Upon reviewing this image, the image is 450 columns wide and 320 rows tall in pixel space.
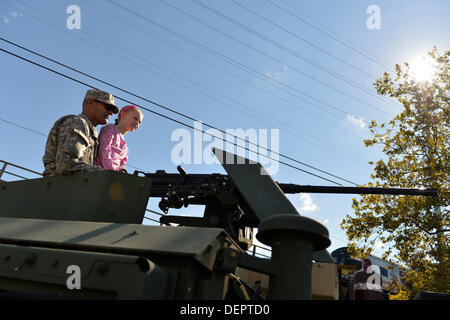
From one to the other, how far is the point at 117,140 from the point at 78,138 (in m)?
0.44

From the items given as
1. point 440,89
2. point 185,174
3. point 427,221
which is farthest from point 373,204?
point 185,174

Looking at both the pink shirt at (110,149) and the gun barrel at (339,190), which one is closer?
the pink shirt at (110,149)

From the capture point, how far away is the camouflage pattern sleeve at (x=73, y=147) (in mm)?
2893

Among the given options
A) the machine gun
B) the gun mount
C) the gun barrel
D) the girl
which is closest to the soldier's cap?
the girl

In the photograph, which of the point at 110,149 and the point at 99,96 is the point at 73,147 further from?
the point at 99,96

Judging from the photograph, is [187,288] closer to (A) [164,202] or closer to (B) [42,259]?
(B) [42,259]

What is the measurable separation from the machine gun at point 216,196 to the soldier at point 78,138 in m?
1.45

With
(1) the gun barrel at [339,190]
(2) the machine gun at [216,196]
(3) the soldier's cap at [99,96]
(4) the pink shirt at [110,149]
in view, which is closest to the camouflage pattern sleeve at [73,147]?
(4) the pink shirt at [110,149]

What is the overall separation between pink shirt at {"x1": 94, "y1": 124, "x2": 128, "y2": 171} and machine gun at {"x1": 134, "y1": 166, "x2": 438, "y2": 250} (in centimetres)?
125

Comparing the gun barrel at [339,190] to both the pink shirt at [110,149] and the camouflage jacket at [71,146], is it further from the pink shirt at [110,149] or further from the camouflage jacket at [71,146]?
the camouflage jacket at [71,146]

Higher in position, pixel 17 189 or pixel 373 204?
pixel 373 204
